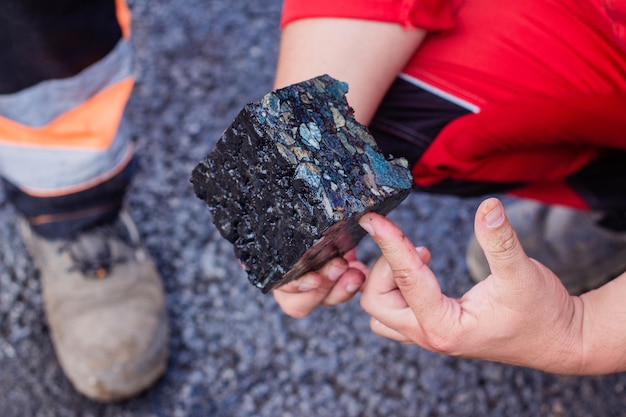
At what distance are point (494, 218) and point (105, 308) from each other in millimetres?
1251

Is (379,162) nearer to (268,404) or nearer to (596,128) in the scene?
(596,128)

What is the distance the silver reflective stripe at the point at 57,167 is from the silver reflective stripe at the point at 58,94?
3.6 inches

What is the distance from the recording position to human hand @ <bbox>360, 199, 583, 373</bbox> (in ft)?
3.38

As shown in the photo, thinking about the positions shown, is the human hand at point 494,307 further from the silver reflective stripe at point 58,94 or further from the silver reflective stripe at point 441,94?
the silver reflective stripe at point 58,94

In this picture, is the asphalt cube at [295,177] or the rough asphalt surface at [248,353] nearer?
the asphalt cube at [295,177]

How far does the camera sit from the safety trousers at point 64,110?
1.57 m

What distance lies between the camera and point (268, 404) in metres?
1.81

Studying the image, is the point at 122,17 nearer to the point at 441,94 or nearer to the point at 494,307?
the point at 441,94

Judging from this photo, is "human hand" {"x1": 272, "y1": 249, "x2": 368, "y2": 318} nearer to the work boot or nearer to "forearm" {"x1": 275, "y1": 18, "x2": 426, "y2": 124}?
"forearm" {"x1": 275, "y1": 18, "x2": 426, "y2": 124}

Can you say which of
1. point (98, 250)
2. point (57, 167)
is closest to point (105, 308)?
point (98, 250)

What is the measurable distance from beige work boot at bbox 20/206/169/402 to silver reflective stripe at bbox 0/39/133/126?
41cm

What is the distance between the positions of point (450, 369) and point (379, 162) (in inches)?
39.9

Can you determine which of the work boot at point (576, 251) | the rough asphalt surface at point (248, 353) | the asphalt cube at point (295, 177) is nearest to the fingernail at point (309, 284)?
the asphalt cube at point (295, 177)

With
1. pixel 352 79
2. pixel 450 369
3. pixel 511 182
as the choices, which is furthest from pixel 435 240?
pixel 352 79
